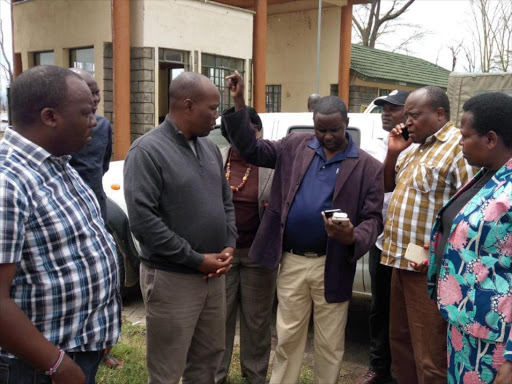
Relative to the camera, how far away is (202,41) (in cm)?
1143

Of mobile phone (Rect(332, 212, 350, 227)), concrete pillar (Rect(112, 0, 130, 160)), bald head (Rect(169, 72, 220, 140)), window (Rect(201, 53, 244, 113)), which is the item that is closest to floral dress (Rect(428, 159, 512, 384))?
mobile phone (Rect(332, 212, 350, 227))

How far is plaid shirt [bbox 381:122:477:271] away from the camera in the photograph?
307cm

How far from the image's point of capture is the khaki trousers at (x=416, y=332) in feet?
10.00

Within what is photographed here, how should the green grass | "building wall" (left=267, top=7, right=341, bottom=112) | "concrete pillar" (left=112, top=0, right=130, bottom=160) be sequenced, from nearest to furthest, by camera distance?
the green grass
"concrete pillar" (left=112, top=0, right=130, bottom=160)
"building wall" (left=267, top=7, right=341, bottom=112)

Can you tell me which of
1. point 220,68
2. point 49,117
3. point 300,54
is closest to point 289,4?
point 300,54

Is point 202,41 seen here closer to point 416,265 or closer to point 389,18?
point 416,265

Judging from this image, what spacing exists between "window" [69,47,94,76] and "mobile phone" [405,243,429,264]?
9052mm

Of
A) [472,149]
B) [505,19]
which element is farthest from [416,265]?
[505,19]

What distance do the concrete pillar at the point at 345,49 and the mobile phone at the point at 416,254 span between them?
12.5m

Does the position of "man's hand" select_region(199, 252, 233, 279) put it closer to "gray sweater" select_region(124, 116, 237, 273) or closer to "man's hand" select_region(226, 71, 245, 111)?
"gray sweater" select_region(124, 116, 237, 273)

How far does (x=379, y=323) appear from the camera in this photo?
12.8 feet

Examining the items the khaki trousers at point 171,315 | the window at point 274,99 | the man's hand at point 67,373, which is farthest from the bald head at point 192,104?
the window at point 274,99

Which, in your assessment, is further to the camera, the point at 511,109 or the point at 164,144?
the point at 164,144

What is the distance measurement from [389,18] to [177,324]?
1141 inches
